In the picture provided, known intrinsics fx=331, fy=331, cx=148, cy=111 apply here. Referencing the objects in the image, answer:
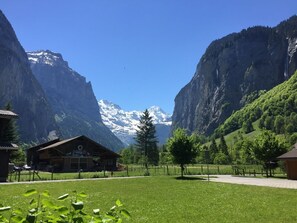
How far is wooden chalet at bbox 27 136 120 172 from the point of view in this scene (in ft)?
205

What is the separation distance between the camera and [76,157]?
63500 millimetres

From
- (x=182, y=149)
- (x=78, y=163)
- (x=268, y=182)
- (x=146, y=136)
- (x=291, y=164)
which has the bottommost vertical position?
(x=268, y=182)

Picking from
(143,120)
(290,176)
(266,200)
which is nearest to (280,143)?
(290,176)

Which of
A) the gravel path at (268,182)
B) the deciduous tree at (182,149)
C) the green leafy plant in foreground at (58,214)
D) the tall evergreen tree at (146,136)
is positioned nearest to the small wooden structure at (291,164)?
the gravel path at (268,182)

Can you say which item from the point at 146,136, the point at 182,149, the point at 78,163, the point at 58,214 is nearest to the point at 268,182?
the point at 182,149

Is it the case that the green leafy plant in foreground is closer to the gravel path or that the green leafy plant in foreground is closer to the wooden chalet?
the gravel path

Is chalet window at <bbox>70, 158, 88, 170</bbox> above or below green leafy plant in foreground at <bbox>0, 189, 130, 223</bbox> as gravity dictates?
above

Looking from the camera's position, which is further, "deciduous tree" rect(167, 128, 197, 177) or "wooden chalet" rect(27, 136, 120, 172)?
"wooden chalet" rect(27, 136, 120, 172)

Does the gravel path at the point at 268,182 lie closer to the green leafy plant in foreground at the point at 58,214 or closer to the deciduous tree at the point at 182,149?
the deciduous tree at the point at 182,149

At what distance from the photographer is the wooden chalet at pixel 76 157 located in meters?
62.4

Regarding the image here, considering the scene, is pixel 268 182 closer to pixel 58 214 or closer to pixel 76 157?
pixel 58 214

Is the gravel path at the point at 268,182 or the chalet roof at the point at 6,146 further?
the chalet roof at the point at 6,146

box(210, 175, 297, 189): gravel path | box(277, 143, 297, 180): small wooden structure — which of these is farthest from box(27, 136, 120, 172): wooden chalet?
box(277, 143, 297, 180): small wooden structure

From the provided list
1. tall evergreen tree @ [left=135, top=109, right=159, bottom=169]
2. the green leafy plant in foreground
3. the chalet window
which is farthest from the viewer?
tall evergreen tree @ [left=135, top=109, right=159, bottom=169]
